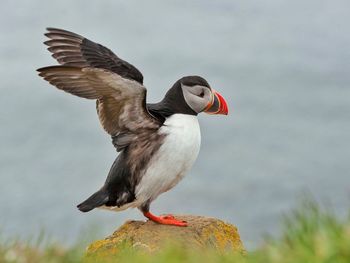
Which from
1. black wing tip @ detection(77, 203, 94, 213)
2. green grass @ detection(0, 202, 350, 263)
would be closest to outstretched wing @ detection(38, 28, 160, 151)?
black wing tip @ detection(77, 203, 94, 213)

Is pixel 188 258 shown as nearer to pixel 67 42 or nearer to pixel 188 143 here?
pixel 188 143

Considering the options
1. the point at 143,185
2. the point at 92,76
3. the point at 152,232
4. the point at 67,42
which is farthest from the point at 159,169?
the point at 67,42

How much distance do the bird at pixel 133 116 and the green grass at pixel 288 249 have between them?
4007mm

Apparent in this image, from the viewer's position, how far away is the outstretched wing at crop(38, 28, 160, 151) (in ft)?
28.5

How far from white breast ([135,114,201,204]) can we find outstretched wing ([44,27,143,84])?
0.89m

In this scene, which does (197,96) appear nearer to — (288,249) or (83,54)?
(83,54)

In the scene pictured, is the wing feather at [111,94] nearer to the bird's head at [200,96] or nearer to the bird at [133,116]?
the bird at [133,116]

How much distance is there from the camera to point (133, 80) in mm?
8773

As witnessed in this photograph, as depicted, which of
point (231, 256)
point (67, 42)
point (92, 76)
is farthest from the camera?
point (67, 42)

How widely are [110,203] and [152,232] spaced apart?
795 millimetres

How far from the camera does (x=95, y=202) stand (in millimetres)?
9344

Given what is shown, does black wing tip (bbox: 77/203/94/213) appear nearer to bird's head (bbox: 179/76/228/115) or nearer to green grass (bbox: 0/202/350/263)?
bird's head (bbox: 179/76/228/115)

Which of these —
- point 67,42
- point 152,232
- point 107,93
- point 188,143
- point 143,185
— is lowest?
point 152,232

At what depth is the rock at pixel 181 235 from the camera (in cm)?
884
